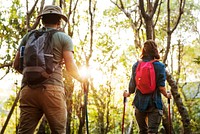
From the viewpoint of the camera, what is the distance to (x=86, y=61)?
10.6 m

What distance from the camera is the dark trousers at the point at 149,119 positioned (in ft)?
16.4

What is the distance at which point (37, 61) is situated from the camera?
337 centimetres

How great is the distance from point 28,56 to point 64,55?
37cm

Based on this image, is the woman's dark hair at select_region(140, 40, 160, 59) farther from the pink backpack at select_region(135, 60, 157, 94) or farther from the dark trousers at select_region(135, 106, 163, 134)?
the dark trousers at select_region(135, 106, 163, 134)

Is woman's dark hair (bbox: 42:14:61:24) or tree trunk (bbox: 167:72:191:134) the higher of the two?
woman's dark hair (bbox: 42:14:61:24)

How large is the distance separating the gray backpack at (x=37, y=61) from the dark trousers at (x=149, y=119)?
2.06 metres

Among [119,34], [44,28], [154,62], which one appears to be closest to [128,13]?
[119,34]

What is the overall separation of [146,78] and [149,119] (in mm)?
572

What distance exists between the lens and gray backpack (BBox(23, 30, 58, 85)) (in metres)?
3.37

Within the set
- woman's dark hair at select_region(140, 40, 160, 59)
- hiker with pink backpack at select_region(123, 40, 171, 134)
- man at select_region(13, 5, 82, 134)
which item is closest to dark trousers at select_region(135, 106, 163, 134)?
hiker with pink backpack at select_region(123, 40, 171, 134)

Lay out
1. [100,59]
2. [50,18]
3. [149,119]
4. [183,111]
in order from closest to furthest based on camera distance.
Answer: [50,18] → [149,119] → [183,111] → [100,59]

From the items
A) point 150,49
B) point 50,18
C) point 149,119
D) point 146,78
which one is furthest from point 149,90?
point 50,18

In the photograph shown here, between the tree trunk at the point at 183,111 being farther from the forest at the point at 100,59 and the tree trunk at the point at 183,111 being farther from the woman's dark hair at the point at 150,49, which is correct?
the woman's dark hair at the point at 150,49

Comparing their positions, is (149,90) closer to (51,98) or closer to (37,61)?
(51,98)
